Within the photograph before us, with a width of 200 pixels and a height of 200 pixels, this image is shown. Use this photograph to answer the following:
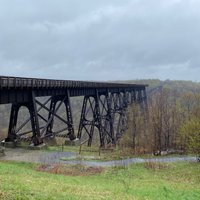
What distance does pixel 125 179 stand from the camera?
2112cm

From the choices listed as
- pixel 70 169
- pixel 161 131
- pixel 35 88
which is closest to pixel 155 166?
pixel 70 169

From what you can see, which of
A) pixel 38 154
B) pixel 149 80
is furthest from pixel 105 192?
pixel 149 80

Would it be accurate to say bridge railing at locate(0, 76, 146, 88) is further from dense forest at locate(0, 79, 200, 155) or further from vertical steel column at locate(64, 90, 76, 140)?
dense forest at locate(0, 79, 200, 155)

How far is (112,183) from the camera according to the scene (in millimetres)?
19422

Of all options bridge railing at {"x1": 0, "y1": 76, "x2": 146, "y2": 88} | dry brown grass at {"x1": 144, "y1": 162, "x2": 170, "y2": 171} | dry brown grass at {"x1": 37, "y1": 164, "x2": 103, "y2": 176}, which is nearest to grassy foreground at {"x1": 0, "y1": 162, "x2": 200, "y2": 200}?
dry brown grass at {"x1": 144, "y1": 162, "x2": 170, "y2": 171}

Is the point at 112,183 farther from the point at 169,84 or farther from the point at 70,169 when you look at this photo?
the point at 169,84

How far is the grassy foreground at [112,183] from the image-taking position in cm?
1268

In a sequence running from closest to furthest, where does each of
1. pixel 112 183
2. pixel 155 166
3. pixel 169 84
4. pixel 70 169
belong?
pixel 112 183, pixel 70 169, pixel 155 166, pixel 169 84

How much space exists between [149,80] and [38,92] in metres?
148

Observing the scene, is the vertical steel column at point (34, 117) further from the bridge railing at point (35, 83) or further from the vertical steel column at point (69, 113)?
the vertical steel column at point (69, 113)

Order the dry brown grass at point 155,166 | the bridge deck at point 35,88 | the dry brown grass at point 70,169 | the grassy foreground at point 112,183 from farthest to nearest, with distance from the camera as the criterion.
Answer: the bridge deck at point 35,88 < the dry brown grass at point 155,166 < the dry brown grass at point 70,169 < the grassy foreground at point 112,183

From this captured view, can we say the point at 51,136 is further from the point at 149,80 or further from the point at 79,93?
the point at 149,80

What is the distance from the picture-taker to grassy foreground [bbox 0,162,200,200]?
12.7 metres

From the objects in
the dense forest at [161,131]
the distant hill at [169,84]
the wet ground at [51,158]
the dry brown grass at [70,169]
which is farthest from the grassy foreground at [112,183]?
the distant hill at [169,84]
